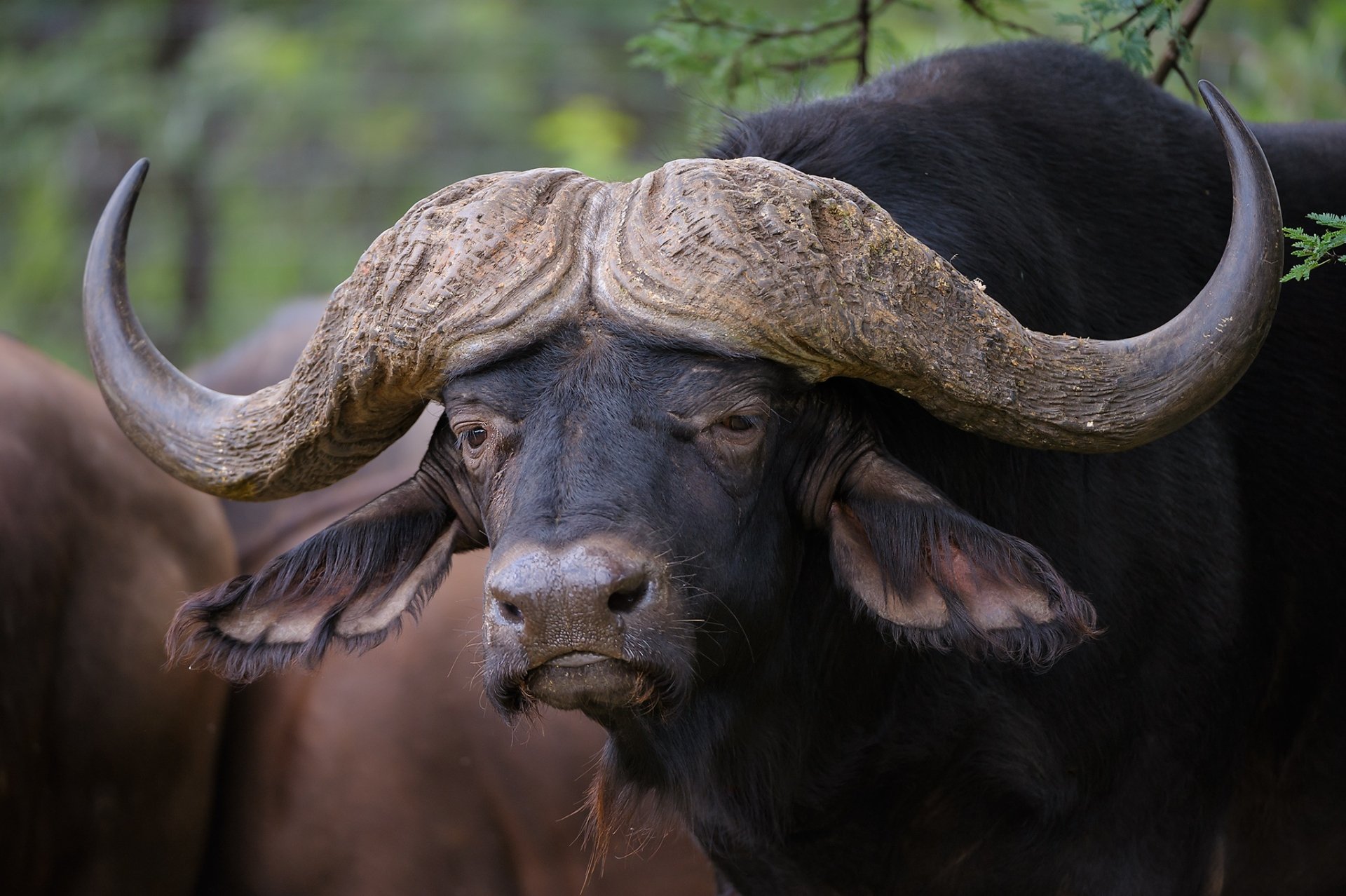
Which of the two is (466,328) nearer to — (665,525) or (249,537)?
(665,525)

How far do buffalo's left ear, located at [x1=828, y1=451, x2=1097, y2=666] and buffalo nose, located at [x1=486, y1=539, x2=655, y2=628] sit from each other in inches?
26.3

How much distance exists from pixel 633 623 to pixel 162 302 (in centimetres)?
1343

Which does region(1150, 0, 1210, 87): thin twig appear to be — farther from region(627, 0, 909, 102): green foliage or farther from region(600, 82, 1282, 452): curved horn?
region(600, 82, 1282, 452): curved horn

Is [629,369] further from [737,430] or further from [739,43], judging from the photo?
[739,43]

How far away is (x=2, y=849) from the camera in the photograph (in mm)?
4070

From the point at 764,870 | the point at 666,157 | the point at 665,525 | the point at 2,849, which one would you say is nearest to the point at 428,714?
the point at 2,849

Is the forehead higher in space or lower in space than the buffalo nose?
higher

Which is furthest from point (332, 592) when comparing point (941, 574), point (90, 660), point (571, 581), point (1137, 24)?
point (1137, 24)

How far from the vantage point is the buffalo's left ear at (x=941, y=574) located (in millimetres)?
2932

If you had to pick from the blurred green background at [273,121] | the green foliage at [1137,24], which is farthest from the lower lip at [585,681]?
the blurred green background at [273,121]

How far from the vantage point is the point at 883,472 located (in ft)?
10.4

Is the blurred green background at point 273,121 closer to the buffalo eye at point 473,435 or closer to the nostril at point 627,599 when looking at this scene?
the buffalo eye at point 473,435

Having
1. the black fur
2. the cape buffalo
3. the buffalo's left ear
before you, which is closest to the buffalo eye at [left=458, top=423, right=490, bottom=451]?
the cape buffalo

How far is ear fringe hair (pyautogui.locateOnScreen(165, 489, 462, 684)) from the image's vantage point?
3434 mm
